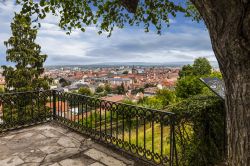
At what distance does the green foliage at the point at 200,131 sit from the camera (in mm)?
4312

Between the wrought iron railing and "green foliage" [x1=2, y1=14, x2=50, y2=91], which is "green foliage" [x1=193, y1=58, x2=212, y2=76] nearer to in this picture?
"green foliage" [x1=2, y1=14, x2=50, y2=91]

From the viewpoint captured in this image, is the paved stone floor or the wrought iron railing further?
the paved stone floor

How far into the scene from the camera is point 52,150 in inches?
199

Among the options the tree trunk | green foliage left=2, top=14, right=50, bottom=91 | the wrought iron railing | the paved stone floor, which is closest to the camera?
the tree trunk

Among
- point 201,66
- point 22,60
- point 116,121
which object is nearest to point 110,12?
point 116,121

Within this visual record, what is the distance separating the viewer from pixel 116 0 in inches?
194

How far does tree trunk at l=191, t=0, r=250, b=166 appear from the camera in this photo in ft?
6.56

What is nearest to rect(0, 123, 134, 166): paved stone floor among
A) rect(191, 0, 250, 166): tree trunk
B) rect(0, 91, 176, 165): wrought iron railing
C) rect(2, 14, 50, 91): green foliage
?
rect(0, 91, 176, 165): wrought iron railing

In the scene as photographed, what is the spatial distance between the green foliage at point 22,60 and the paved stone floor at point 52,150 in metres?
15.6

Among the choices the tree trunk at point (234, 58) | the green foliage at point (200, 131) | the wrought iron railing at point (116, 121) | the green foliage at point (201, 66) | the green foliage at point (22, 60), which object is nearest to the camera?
the tree trunk at point (234, 58)

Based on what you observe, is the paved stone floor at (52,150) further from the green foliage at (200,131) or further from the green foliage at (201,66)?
the green foliage at (201,66)

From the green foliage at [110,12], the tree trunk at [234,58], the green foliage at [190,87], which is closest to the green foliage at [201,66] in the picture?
the green foliage at [190,87]

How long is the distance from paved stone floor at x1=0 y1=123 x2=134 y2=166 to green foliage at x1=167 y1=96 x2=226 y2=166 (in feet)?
3.69

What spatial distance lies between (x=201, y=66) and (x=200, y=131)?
40.9 meters
